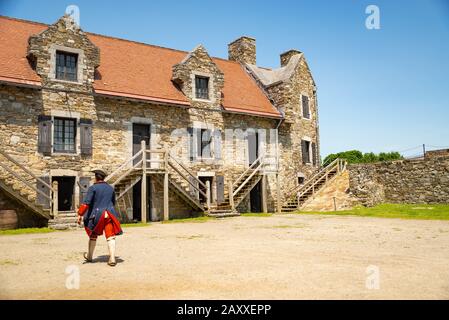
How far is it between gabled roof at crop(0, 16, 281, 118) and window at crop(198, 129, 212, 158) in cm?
177

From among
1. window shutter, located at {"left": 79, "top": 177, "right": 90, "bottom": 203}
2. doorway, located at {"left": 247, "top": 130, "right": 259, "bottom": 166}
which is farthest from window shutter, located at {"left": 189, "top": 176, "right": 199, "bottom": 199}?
window shutter, located at {"left": 79, "top": 177, "right": 90, "bottom": 203}

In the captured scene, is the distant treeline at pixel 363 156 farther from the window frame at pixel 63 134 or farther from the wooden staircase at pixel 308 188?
the window frame at pixel 63 134

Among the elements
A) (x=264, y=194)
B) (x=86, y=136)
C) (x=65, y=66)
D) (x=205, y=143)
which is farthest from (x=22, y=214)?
(x=264, y=194)

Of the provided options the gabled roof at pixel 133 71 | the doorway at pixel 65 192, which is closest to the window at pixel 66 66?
the gabled roof at pixel 133 71

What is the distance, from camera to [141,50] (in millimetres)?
20609

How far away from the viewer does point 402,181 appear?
22547 mm

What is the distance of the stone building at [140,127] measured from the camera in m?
14.5

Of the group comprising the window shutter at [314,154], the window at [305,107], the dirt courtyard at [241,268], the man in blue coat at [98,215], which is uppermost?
the window at [305,107]

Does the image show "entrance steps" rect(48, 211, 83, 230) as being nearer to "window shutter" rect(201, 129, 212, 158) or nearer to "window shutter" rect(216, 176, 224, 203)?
"window shutter" rect(201, 129, 212, 158)

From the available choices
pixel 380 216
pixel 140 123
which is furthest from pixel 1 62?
pixel 380 216

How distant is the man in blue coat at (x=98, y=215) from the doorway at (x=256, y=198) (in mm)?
15650

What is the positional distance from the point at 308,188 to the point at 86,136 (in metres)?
12.5

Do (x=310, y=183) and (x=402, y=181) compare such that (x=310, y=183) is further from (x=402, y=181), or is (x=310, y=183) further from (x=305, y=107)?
(x=402, y=181)

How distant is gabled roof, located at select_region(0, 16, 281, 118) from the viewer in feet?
49.6
